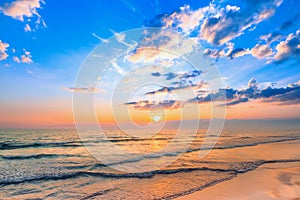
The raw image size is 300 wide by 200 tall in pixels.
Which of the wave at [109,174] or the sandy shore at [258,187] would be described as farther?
the wave at [109,174]

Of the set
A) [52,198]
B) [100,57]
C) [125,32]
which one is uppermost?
[125,32]

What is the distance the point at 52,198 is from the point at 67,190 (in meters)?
1.08

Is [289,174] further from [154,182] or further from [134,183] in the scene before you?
[134,183]

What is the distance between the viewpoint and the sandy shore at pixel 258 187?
805 cm

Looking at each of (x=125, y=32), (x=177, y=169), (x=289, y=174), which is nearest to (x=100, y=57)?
(x=125, y=32)

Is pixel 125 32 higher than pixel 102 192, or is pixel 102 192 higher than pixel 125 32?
pixel 125 32

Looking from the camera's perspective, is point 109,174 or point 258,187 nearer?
point 258,187

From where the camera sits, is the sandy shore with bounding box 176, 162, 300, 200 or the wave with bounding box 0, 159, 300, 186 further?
the wave with bounding box 0, 159, 300, 186

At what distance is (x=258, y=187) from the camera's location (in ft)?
30.6

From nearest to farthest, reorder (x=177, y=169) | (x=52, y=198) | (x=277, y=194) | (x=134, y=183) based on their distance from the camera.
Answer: (x=277, y=194) < (x=52, y=198) < (x=134, y=183) < (x=177, y=169)

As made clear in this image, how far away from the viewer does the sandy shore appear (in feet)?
26.4

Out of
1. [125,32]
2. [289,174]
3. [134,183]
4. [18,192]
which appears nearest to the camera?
[18,192]

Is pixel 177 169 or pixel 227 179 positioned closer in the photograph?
pixel 227 179

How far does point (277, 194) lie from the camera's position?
818cm
